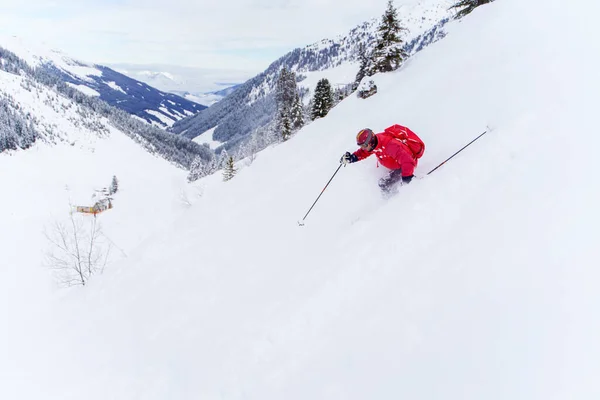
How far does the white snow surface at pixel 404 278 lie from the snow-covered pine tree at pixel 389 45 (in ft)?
49.1

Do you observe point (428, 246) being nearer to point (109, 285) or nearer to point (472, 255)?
point (472, 255)

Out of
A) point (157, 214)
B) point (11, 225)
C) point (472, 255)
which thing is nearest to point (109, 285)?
point (472, 255)

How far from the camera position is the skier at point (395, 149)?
21.9 ft

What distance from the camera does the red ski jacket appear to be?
261 inches

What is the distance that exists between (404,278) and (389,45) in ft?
84.4

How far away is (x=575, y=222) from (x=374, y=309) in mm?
2874

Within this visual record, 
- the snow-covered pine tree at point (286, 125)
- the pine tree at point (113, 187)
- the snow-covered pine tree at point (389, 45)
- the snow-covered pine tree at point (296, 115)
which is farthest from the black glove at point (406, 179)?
the pine tree at point (113, 187)

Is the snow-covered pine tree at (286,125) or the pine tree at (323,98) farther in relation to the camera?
the snow-covered pine tree at (286,125)

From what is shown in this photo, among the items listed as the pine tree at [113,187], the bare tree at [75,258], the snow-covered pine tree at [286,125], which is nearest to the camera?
the bare tree at [75,258]

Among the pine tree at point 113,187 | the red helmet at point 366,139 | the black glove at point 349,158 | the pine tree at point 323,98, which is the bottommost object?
the pine tree at point 113,187

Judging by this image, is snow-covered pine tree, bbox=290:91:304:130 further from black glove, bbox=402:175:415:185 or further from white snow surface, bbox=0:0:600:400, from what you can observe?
black glove, bbox=402:175:415:185

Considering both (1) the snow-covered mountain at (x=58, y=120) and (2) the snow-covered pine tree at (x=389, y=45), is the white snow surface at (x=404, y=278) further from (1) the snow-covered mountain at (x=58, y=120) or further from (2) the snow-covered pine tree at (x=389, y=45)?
(1) the snow-covered mountain at (x=58, y=120)

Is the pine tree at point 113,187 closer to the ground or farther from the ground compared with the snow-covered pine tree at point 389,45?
closer to the ground

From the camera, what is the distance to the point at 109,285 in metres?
10.5
